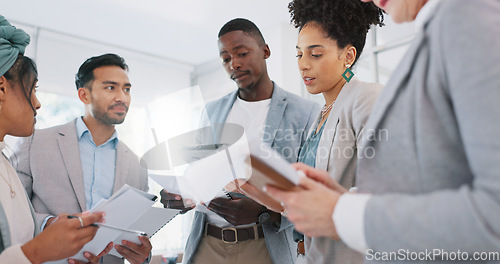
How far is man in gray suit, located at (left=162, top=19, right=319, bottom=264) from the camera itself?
1861mm

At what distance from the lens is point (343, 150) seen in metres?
1.25

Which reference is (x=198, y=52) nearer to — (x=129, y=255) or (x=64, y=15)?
(x=64, y=15)

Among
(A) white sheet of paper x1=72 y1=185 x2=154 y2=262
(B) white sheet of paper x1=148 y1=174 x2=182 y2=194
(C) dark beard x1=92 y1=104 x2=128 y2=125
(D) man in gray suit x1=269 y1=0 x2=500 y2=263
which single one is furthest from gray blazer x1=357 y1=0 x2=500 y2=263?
(C) dark beard x1=92 y1=104 x2=128 y2=125

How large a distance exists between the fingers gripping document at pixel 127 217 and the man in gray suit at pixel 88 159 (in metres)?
0.17

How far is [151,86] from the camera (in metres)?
6.46

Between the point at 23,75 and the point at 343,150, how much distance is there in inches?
45.5

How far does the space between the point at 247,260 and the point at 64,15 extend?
440 cm

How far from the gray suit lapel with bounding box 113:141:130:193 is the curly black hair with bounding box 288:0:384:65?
1266 millimetres

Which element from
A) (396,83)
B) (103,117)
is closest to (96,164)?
(103,117)

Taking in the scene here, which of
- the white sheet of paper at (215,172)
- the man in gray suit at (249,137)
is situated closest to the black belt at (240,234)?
the man in gray suit at (249,137)

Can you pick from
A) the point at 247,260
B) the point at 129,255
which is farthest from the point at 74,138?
the point at 247,260

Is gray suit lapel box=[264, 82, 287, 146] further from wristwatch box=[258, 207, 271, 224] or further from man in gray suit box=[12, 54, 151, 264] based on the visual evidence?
man in gray suit box=[12, 54, 151, 264]

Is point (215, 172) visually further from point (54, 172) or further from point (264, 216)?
point (54, 172)

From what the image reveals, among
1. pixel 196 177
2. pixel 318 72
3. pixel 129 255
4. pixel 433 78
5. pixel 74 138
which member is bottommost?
pixel 129 255
